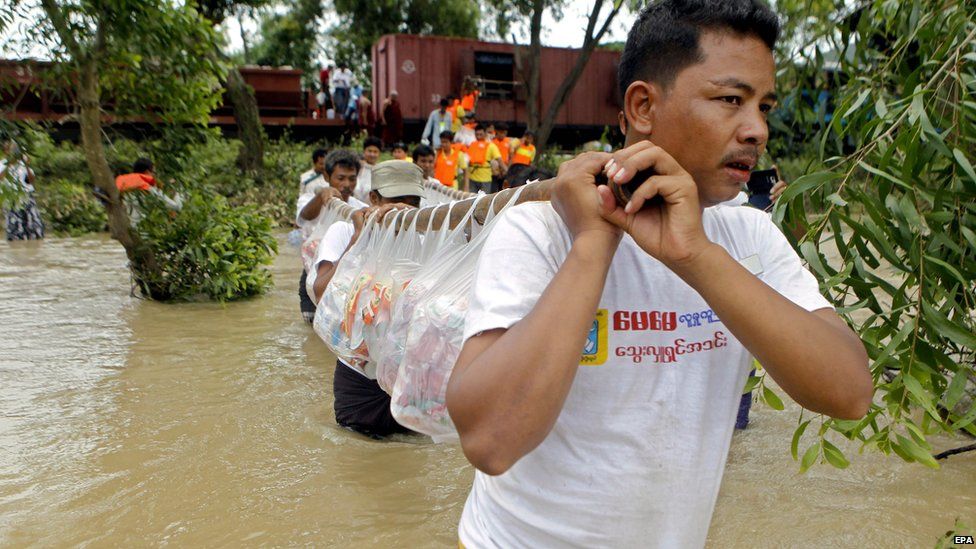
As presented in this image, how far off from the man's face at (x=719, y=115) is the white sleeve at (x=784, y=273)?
18cm

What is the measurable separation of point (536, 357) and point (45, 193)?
1625 centimetres

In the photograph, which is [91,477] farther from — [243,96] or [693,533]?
[243,96]

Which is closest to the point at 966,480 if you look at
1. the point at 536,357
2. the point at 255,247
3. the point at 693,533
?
the point at 693,533

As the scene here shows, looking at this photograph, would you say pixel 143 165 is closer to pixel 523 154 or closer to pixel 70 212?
pixel 523 154

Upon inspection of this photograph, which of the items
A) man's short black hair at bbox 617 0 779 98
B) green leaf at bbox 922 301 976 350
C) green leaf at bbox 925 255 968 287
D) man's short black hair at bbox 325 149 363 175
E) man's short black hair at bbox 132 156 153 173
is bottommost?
man's short black hair at bbox 132 156 153 173

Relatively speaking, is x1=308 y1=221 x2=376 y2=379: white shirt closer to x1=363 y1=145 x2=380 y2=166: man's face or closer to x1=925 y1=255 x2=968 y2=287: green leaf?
x1=925 y1=255 x2=968 y2=287: green leaf

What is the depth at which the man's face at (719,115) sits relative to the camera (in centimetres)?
131

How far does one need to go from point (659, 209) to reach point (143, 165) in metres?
8.31

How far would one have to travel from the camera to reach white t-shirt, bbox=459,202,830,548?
130 centimetres

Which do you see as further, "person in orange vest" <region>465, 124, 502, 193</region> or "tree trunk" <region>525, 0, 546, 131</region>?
"tree trunk" <region>525, 0, 546, 131</region>

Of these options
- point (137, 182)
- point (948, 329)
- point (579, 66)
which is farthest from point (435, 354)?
point (579, 66)

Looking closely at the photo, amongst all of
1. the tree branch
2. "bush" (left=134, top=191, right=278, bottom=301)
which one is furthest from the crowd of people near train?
"bush" (left=134, top=191, right=278, bottom=301)

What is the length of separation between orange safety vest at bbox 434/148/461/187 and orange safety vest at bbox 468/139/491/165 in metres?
0.82

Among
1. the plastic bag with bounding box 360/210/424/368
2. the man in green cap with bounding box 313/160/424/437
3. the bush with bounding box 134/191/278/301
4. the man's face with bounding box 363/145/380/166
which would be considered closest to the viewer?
the plastic bag with bounding box 360/210/424/368
